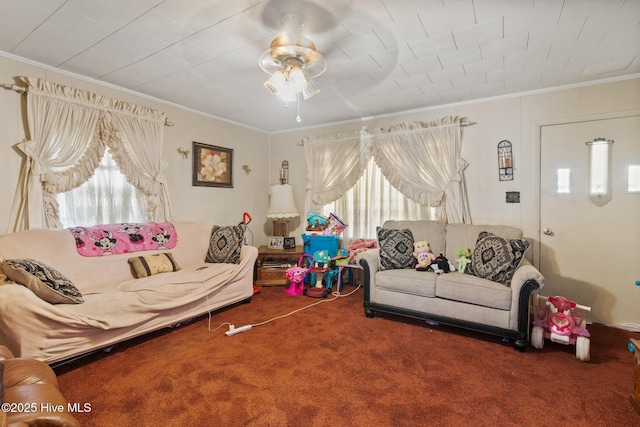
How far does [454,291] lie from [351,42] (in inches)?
89.7

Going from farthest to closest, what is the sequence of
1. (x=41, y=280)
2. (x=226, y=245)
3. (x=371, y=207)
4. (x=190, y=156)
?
(x=371, y=207) → (x=190, y=156) → (x=226, y=245) → (x=41, y=280)

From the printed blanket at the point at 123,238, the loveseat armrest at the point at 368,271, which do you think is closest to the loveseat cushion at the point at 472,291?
the loveseat armrest at the point at 368,271

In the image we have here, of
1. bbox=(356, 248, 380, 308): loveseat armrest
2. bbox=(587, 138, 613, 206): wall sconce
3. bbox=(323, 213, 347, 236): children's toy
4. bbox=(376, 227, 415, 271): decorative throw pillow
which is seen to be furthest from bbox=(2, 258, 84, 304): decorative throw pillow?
bbox=(587, 138, 613, 206): wall sconce

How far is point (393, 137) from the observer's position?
405cm

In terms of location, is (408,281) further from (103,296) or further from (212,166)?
(212,166)

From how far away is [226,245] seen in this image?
3549mm

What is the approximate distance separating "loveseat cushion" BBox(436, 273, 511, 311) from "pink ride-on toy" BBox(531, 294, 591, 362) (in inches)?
13.5

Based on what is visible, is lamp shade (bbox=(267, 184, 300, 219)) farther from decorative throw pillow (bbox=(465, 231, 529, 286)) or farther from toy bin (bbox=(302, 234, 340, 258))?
decorative throw pillow (bbox=(465, 231, 529, 286))

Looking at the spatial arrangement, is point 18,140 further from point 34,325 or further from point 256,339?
point 256,339

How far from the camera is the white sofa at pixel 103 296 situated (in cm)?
189

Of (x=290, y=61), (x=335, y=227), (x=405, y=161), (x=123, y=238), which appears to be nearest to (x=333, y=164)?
(x=335, y=227)

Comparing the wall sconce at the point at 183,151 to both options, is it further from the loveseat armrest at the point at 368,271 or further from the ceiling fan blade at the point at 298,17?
the loveseat armrest at the point at 368,271

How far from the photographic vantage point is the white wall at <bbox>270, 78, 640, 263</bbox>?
9.69ft

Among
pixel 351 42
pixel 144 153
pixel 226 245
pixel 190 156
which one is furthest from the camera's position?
pixel 190 156
